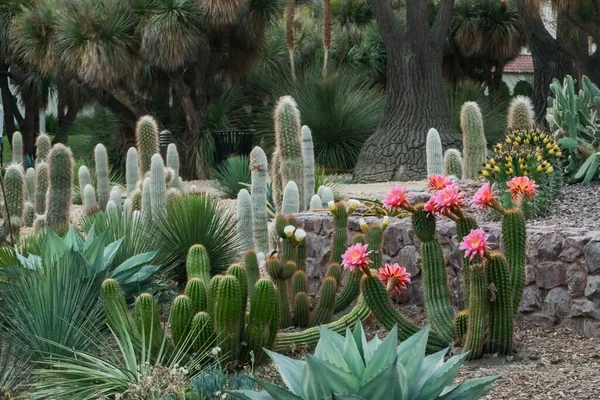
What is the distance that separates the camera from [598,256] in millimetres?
6328

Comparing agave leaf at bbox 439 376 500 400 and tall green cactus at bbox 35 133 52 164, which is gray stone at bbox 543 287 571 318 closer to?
agave leaf at bbox 439 376 500 400

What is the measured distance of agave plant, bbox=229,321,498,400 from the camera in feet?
12.2

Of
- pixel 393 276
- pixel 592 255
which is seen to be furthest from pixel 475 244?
pixel 592 255

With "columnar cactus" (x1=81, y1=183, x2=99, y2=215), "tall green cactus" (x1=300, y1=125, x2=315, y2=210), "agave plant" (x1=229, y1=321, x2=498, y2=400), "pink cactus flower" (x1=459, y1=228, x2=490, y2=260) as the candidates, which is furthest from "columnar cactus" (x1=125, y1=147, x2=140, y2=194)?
"agave plant" (x1=229, y1=321, x2=498, y2=400)

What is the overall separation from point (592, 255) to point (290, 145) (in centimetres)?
453

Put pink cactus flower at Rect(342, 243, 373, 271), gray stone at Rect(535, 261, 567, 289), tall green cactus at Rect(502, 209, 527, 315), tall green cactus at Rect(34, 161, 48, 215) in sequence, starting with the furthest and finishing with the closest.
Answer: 1. tall green cactus at Rect(34, 161, 48, 215)
2. gray stone at Rect(535, 261, 567, 289)
3. tall green cactus at Rect(502, 209, 527, 315)
4. pink cactus flower at Rect(342, 243, 373, 271)

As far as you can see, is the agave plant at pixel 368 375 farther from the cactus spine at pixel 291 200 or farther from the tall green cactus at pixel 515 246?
the cactus spine at pixel 291 200

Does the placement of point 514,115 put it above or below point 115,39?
below

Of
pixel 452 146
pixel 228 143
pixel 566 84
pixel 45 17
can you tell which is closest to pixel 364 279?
pixel 566 84

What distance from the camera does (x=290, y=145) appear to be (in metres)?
10.4

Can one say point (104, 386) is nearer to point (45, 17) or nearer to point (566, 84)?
point (566, 84)

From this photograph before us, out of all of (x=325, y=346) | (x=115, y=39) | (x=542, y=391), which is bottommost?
(x=542, y=391)

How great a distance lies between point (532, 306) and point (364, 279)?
1456 mm

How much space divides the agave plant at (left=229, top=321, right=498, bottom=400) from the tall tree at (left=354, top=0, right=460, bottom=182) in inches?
562
